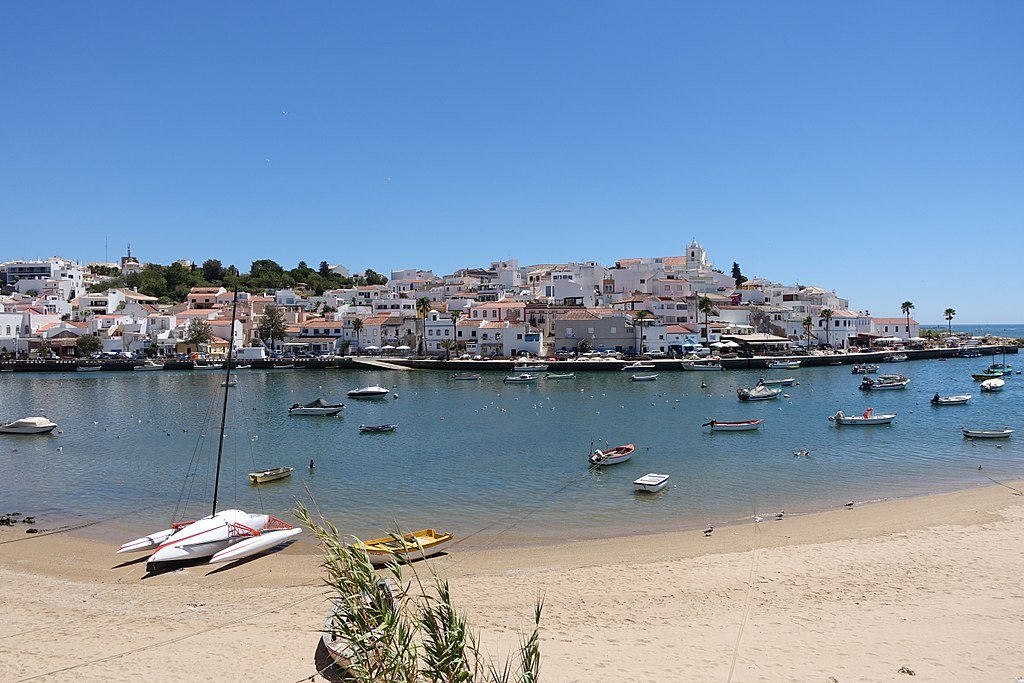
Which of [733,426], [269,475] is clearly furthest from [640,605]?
[733,426]

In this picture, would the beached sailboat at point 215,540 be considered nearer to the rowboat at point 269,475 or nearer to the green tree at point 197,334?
the rowboat at point 269,475

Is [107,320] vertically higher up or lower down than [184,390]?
higher up

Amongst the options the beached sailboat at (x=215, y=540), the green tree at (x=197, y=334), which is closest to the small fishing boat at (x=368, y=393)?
the beached sailboat at (x=215, y=540)

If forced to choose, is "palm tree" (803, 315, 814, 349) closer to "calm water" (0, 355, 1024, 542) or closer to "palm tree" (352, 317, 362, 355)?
"calm water" (0, 355, 1024, 542)

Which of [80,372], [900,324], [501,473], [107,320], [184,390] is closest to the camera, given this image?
[501,473]

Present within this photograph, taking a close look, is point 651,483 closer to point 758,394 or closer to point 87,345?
point 758,394

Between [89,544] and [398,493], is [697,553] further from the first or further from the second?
[89,544]

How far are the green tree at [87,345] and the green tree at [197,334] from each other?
899cm

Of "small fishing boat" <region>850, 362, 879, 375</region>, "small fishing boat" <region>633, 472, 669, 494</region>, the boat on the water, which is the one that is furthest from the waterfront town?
"small fishing boat" <region>633, 472, 669, 494</region>

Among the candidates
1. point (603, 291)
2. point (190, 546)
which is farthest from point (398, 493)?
point (603, 291)

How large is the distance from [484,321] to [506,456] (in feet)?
159

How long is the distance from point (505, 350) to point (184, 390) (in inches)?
1263

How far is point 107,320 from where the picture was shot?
7812 cm

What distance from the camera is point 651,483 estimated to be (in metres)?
21.1
